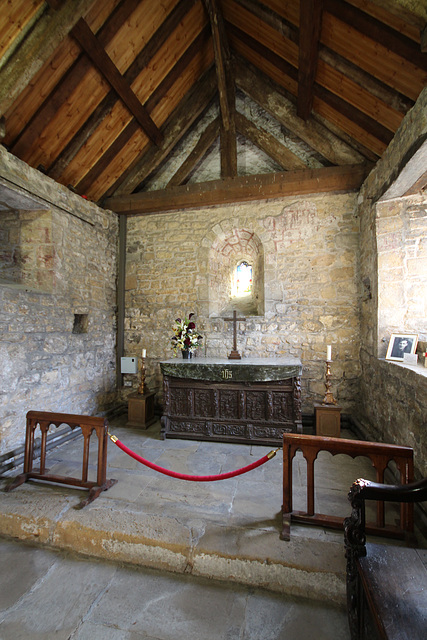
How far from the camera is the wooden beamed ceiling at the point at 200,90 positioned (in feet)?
10.3

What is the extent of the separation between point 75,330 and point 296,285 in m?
3.89

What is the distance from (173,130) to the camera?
528 cm

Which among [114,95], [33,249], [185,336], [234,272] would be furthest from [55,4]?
[234,272]

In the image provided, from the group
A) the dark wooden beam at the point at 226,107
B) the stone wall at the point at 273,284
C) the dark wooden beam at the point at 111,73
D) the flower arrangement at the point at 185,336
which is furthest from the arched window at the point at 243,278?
the dark wooden beam at the point at 111,73

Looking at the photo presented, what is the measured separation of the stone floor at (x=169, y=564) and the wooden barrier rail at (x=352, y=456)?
0.30 feet

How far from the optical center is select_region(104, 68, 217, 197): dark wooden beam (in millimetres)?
5188

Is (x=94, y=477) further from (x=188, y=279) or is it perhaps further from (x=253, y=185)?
(x=253, y=185)

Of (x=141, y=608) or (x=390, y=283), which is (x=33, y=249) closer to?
(x=141, y=608)

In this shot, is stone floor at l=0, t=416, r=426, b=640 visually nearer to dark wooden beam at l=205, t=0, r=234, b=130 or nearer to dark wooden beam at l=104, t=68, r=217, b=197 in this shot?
dark wooden beam at l=104, t=68, r=217, b=197

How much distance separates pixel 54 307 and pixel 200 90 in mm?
4569

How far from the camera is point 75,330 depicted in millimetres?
4906

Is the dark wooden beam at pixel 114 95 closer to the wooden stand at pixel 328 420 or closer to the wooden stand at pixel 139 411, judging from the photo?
the wooden stand at pixel 139 411

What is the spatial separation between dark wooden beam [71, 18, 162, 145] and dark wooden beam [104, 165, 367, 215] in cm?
107

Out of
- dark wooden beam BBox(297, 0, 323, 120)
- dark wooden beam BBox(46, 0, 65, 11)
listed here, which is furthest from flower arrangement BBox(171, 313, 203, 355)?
dark wooden beam BBox(46, 0, 65, 11)
